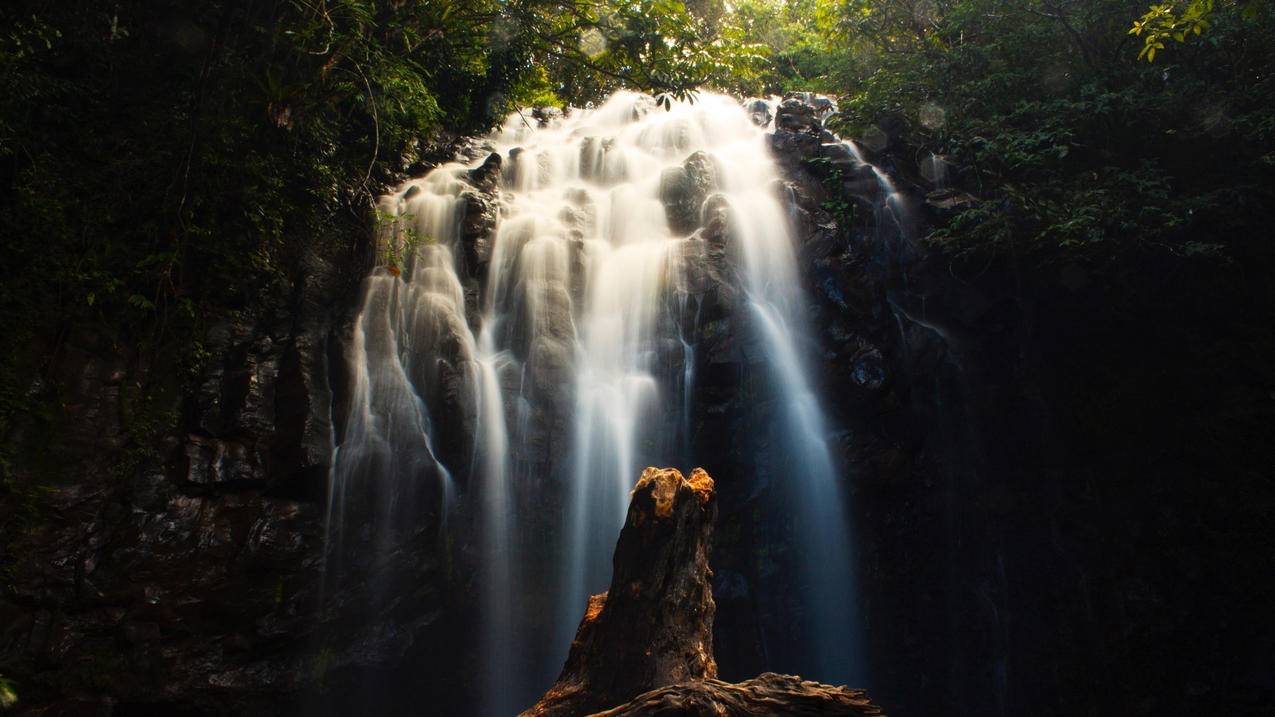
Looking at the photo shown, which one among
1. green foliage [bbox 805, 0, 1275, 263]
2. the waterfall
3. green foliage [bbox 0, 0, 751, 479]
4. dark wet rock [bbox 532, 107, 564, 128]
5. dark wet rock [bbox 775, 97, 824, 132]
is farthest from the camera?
dark wet rock [bbox 532, 107, 564, 128]

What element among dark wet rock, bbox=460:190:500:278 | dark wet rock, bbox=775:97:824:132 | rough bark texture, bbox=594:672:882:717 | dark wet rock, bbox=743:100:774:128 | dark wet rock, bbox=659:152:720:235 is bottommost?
rough bark texture, bbox=594:672:882:717

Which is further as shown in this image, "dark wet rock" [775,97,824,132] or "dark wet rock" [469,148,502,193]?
"dark wet rock" [775,97,824,132]

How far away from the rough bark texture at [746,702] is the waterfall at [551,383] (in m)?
3.64

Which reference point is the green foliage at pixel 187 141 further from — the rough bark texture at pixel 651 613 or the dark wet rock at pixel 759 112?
the dark wet rock at pixel 759 112

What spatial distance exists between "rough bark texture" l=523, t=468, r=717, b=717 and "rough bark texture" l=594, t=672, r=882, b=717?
49 centimetres

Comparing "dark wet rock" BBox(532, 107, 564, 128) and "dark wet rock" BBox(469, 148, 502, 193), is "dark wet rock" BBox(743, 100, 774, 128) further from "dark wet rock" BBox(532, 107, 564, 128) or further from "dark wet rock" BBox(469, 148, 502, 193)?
"dark wet rock" BBox(469, 148, 502, 193)

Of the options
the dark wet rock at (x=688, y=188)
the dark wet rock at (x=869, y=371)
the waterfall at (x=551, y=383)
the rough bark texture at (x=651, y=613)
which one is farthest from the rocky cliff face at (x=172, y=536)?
the dark wet rock at (x=869, y=371)

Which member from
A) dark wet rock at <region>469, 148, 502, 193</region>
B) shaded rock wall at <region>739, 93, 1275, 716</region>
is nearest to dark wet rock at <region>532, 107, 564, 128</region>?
dark wet rock at <region>469, 148, 502, 193</region>

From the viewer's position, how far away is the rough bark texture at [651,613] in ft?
12.6

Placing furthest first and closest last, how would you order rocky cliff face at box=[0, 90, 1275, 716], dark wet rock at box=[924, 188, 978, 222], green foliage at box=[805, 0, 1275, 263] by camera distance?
dark wet rock at box=[924, 188, 978, 222]
green foliage at box=[805, 0, 1275, 263]
rocky cliff face at box=[0, 90, 1275, 716]

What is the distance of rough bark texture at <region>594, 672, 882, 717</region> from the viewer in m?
3.22

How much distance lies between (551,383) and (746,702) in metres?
4.77

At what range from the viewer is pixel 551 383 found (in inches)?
299

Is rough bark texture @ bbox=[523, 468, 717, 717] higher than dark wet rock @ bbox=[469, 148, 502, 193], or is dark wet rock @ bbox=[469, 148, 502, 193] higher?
dark wet rock @ bbox=[469, 148, 502, 193]
